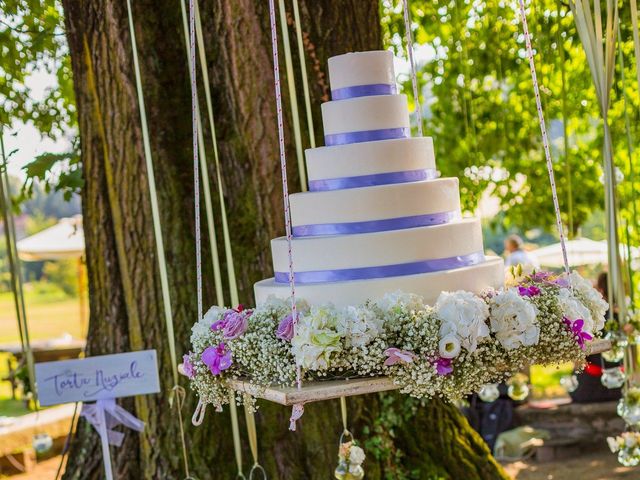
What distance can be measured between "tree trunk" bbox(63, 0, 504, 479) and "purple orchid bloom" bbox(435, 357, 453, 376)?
180 cm

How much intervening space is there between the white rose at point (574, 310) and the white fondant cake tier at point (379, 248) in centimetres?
34

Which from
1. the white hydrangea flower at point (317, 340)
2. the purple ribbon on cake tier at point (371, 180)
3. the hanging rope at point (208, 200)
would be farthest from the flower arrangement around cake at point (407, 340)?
the hanging rope at point (208, 200)

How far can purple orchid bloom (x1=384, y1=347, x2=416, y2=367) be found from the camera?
105 inches

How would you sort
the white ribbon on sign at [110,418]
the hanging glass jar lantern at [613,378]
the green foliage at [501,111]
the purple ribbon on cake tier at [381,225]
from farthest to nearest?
the green foliage at [501,111], the hanging glass jar lantern at [613,378], the white ribbon on sign at [110,418], the purple ribbon on cake tier at [381,225]

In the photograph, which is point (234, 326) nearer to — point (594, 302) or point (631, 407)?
point (594, 302)

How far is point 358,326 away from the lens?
106 inches

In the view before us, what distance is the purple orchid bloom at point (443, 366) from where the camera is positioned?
2.71m

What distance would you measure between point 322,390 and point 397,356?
0.23 m

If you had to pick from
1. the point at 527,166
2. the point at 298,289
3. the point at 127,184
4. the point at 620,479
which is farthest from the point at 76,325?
the point at 298,289

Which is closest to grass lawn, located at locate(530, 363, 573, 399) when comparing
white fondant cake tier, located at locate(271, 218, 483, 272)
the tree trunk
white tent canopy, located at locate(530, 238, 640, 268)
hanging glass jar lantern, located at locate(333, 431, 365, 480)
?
white tent canopy, located at locate(530, 238, 640, 268)

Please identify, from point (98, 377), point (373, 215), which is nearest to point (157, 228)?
point (98, 377)

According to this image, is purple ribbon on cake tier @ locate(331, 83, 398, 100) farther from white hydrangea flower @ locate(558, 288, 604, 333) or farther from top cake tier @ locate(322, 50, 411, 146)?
white hydrangea flower @ locate(558, 288, 604, 333)

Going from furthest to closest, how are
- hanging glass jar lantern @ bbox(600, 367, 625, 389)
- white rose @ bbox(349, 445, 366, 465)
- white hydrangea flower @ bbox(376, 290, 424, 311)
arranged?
hanging glass jar lantern @ bbox(600, 367, 625, 389) < white rose @ bbox(349, 445, 366, 465) < white hydrangea flower @ bbox(376, 290, 424, 311)

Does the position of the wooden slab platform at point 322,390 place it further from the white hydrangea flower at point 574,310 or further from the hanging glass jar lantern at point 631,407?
the hanging glass jar lantern at point 631,407
